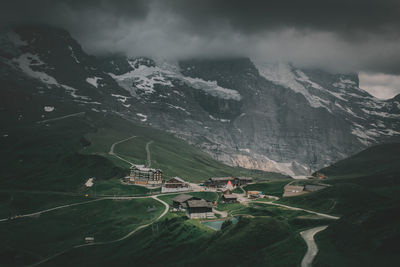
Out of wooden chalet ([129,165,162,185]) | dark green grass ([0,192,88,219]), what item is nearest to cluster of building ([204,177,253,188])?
wooden chalet ([129,165,162,185])

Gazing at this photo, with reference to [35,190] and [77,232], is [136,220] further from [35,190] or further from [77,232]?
[35,190]

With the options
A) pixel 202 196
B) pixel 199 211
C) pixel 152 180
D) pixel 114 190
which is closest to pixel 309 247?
pixel 199 211

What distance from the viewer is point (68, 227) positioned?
119 metres

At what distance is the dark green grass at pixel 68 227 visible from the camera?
102250 mm

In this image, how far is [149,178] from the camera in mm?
163875

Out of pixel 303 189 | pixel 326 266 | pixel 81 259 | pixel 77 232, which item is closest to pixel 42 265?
pixel 81 259

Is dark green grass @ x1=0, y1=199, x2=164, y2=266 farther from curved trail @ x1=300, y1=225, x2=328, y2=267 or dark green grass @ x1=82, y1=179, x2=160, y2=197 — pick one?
curved trail @ x1=300, y1=225, x2=328, y2=267

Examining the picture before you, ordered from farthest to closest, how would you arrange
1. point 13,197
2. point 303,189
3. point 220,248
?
point 13,197
point 303,189
point 220,248

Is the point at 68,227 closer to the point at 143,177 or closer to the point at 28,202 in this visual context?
the point at 28,202

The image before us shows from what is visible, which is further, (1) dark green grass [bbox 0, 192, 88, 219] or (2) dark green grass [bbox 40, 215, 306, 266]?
(1) dark green grass [bbox 0, 192, 88, 219]

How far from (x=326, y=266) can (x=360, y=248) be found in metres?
6.52

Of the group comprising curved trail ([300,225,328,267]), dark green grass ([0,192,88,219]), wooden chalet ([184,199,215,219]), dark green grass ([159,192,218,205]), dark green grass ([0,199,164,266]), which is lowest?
dark green grass ([0,192,88,219])

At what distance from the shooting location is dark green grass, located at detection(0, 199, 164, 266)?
4026 inches

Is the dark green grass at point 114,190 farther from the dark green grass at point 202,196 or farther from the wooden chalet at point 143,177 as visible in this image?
the dark green grass at point 202,196
